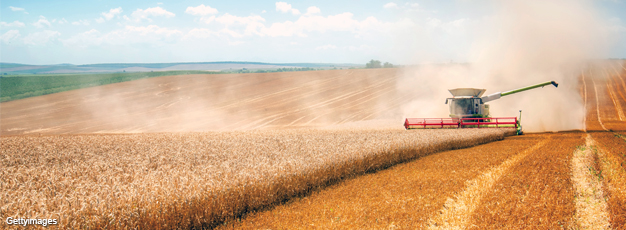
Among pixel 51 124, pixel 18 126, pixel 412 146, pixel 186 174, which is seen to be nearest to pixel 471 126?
pixel 412 146

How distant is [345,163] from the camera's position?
10172 millimetres

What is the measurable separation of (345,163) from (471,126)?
13.5 m

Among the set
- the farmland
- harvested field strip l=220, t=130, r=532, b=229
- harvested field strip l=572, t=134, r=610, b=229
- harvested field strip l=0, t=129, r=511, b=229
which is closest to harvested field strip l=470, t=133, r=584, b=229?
the farmland

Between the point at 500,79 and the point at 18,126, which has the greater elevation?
the point at 500,79

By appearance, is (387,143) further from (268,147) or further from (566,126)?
(566,126)

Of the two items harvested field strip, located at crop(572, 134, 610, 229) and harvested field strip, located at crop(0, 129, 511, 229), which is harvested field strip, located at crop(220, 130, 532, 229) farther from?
harvested field strip, located at crop(572, 134, 610, 229)

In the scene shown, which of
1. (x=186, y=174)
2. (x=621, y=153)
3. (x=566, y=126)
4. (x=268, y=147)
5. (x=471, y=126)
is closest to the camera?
(x=186, y=174)

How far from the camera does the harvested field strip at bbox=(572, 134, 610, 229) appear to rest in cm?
639

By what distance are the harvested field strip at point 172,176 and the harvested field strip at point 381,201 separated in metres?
0.28

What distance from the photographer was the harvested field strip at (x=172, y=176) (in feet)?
18.4

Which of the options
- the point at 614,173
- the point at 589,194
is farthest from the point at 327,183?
the point at 614,173

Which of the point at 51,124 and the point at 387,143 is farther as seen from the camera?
the point at 51,124

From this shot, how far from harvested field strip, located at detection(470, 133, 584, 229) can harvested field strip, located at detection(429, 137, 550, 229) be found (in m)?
0.15

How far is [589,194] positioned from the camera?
7859 millimetres
